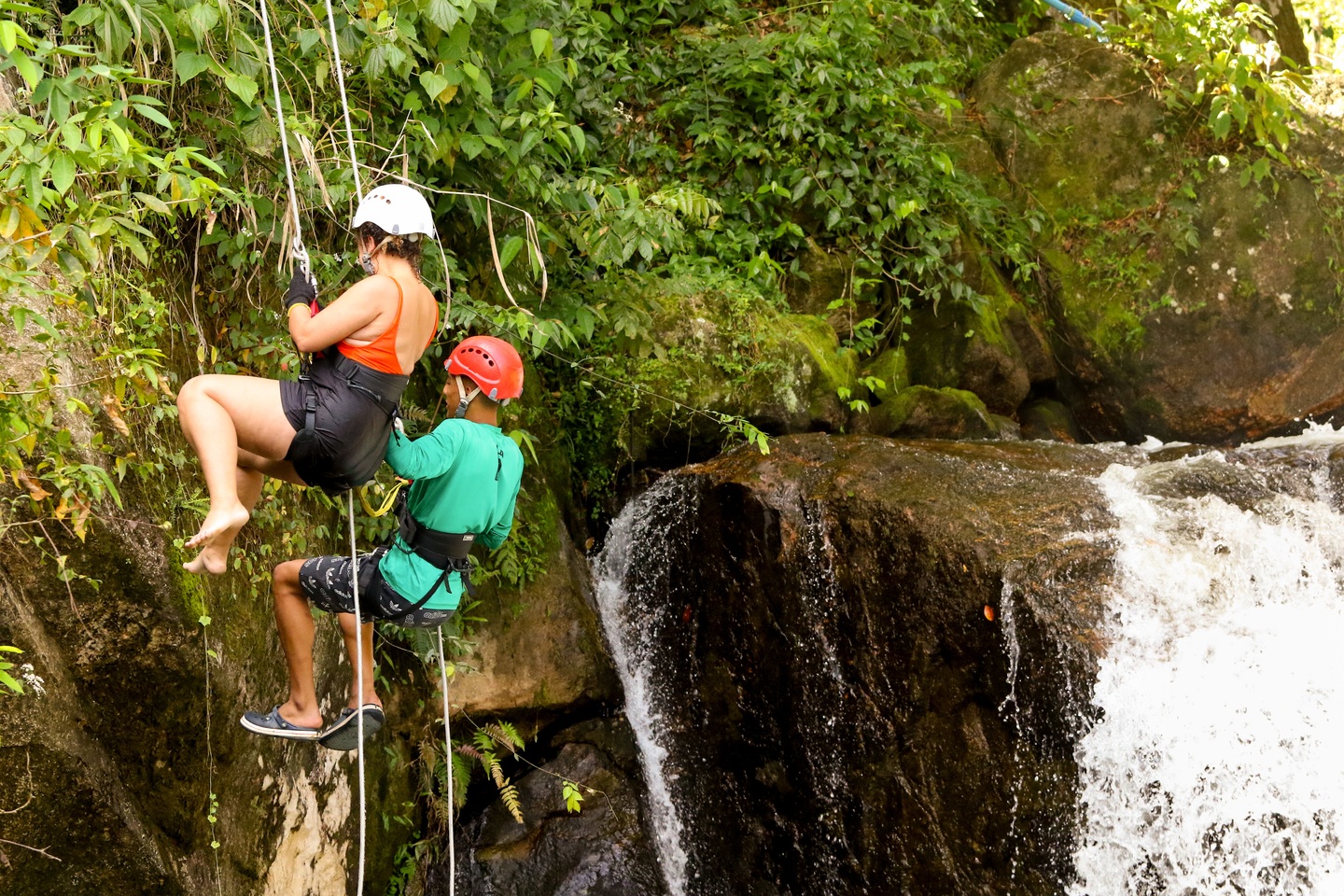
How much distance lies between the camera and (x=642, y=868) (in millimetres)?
6176

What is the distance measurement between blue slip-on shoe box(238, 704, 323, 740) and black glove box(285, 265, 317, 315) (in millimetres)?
1462

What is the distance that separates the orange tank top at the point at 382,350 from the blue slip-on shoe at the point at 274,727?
4.46ft

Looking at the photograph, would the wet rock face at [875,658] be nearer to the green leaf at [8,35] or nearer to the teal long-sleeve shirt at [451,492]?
the teal long-sleeve shirt at [451,492]

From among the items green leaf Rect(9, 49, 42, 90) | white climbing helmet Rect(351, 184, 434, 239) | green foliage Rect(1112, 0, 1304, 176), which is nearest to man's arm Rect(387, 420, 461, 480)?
white climbing helmet Rect(351, 184, 434, 239)

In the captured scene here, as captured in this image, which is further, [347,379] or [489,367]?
[489,367]

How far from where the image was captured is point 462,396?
364 centimetres

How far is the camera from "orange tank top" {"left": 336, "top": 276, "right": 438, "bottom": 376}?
3129mm

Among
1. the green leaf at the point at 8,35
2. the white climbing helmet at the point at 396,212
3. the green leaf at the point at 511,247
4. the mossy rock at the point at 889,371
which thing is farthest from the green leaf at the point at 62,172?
the mossy rock at the point at 889,371

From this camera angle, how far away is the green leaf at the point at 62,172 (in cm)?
293

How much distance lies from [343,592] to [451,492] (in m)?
0.50

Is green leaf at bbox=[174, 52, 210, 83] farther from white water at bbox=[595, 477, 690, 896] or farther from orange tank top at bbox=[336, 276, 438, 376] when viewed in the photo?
white water at bbox=[595, 477, 690, 896]

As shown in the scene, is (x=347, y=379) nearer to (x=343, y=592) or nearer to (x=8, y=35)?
(x=343, y=592)

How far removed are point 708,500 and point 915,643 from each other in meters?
1.48

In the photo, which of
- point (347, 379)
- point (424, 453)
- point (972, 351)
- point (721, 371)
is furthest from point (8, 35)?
point (972, 351)
